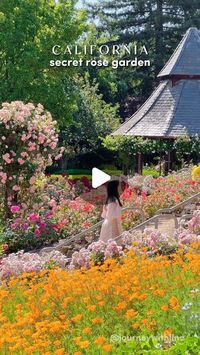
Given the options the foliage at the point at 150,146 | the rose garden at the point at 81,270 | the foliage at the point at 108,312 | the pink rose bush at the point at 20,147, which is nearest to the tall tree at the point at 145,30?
the foliage at the point at 150,146

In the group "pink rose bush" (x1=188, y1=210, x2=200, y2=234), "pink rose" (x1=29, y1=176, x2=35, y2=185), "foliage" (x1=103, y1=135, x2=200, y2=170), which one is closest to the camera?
"pink rose bush" (x1=188, y1=210, x2=200, y2=234)

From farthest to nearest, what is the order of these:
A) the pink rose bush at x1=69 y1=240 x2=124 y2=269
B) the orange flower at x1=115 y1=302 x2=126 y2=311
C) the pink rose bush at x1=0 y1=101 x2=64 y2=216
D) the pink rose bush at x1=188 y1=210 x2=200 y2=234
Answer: the pink rose bush at x1=0 y1=101 x2=64 y2=216, the pink rose bush at x1=188 y1=210 x2=200 y2=234, the pink rose bush at x1=69 y1=240 x2=124 y2=269, the orange flower at x1=115 y1=302 x2=126 y2=311

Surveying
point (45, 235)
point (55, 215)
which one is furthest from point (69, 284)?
point (55, 215)

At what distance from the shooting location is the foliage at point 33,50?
2880cm

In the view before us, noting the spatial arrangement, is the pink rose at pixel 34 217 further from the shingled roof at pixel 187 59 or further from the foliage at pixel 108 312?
the shingled roof at pixel 187 59

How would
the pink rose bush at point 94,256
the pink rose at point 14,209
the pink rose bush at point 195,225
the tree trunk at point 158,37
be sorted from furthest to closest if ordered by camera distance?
the tree trunk at point 158,37 → the pink rose at point 14,209 → the pink rose bush at point 195,225 → the pink rose bush at point 94,256

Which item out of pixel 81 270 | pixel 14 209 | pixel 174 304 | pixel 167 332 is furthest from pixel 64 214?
pixel 167 332

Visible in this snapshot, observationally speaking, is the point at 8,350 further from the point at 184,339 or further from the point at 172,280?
the point at 172,280

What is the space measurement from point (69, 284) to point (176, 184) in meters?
11.6

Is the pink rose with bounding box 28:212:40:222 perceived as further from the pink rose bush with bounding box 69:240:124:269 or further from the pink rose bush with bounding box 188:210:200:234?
the pink rose bush with bounding box 69:240:124:269

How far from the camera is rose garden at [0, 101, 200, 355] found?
615 cm

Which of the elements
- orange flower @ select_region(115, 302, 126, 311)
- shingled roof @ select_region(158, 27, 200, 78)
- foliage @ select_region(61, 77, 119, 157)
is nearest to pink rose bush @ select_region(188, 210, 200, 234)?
orange flower @ select_region(115, 302, 126, 311)

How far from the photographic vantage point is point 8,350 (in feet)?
20.8

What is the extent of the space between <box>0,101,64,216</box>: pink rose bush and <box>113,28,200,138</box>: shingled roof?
1065 centimetres
